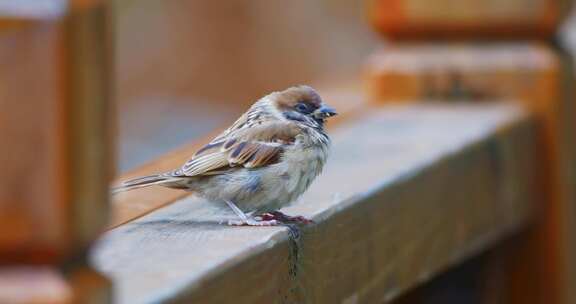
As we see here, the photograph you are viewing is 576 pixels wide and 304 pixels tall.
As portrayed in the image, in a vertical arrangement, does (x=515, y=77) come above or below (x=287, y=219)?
below

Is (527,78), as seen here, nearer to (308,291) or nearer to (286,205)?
(286,205)

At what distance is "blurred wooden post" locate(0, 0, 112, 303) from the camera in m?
1.05

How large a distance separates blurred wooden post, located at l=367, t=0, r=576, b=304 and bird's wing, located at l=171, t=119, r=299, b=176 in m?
1.31

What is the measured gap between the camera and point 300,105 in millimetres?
2252

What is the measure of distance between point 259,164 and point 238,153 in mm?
46

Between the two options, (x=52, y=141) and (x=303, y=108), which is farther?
(x=303, y=108)

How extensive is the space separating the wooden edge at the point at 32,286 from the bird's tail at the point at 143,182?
945mm

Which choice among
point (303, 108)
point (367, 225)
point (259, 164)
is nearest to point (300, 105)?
point (303, 108)

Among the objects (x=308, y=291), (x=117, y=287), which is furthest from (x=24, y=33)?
(x=308, y=291)

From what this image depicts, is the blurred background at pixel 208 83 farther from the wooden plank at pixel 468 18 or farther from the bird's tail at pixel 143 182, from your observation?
the bird's tail at pixel 143 182

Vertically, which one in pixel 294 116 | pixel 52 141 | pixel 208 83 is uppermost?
pixel 52 141

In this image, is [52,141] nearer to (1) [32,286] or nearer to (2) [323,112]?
(1) [32,286]

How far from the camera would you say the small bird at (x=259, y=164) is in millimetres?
2115

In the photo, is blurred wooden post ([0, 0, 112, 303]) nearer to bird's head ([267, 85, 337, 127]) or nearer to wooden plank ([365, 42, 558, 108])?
bird's head ([267, 85, 337, 127])
